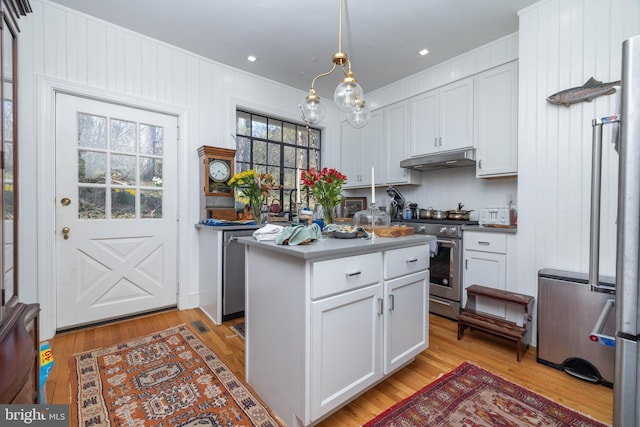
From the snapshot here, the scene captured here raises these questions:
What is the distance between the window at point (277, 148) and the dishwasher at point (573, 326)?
2793 millimetres

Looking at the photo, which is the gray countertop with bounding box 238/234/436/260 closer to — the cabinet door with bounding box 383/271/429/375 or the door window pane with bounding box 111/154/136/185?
the cabinet door with bounding box 383/271/429/375

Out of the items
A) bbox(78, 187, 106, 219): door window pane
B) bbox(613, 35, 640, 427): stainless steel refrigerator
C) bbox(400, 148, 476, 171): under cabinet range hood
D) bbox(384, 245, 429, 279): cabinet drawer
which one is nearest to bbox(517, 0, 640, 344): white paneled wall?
bbox(400, 148, 476, 171): under cabinet range hood

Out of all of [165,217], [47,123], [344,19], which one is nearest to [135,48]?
[47,123]

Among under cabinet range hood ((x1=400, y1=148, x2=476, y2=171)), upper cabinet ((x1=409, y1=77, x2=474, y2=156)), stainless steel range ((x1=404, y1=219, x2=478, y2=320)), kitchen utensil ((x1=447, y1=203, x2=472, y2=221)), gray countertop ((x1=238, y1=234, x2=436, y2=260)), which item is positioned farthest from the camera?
kitchen utensil ((x1=447, y1=203, x2=472, y2=221))

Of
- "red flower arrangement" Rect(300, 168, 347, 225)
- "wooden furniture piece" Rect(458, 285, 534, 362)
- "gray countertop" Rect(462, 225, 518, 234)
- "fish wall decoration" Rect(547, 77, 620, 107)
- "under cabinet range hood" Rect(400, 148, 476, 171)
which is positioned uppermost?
"fish wall decoration" Rect(547, 77, 620, 107)

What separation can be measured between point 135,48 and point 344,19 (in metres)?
2.02

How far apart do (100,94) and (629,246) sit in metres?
3.51

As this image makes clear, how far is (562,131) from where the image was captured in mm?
2148

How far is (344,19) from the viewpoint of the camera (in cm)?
248

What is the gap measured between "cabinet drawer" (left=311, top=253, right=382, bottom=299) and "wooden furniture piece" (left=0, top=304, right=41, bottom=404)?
2.96 feet

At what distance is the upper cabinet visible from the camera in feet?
10.0

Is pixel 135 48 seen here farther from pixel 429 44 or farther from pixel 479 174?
pixel 479 174

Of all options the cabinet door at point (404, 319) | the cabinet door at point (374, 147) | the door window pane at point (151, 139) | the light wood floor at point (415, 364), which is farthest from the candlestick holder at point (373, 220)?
the door window pane at point (151, 139)

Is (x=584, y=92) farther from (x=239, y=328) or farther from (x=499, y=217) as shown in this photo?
(x=239, y=328)
